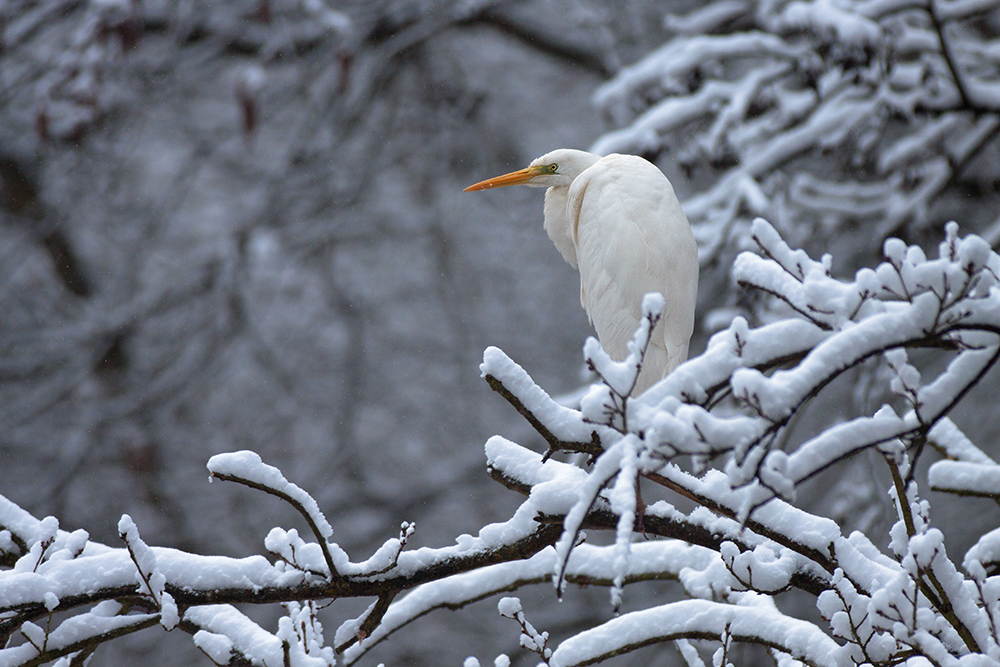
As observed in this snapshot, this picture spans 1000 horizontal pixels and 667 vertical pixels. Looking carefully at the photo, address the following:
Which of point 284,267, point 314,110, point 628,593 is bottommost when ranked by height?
point 628,593

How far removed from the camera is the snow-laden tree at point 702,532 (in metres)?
0.74

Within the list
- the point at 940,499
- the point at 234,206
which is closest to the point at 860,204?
the point at 940,499

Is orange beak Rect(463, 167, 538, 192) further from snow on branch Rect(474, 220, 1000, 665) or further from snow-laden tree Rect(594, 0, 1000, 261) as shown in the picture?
snow on branch Rect(474, 220, 1000, 665)

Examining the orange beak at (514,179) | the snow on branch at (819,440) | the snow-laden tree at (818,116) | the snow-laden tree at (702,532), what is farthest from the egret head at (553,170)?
the snow on branch at (819,440)

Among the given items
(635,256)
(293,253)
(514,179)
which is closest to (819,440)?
(635,256)

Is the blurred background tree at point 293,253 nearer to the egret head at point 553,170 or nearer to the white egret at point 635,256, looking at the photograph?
the egret head at point 553,170

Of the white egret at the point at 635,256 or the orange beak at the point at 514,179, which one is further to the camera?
the orange beak at the point at 514,179

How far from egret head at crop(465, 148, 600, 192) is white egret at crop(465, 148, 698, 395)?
24 cm

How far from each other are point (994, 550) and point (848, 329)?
1.71ft

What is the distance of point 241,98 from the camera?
4391mm

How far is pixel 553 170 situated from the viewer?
319 cm

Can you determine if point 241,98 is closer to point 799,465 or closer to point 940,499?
point 799,465

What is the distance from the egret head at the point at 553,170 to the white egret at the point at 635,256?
0.79ft

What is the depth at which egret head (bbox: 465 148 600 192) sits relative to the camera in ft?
10.3
